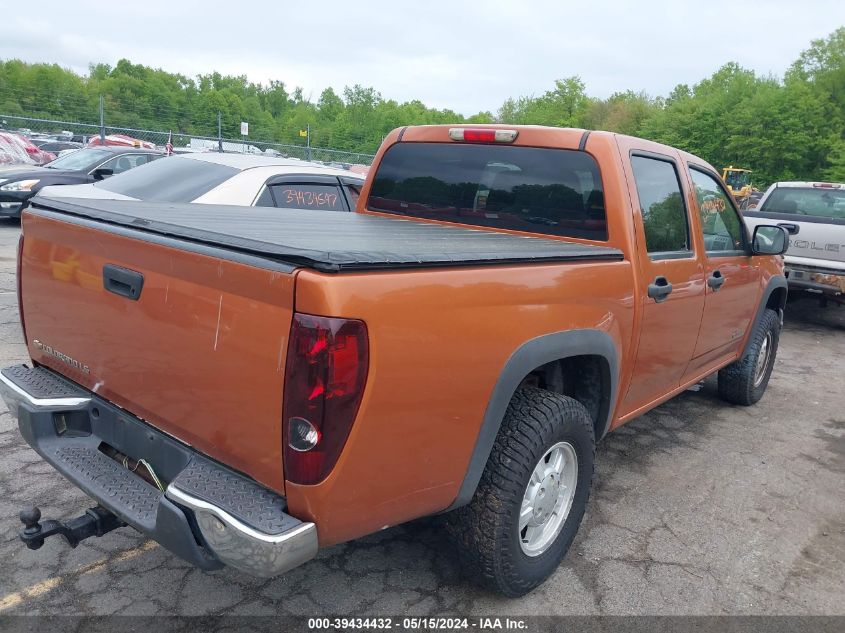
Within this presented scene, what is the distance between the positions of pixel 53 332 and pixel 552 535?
2.22m

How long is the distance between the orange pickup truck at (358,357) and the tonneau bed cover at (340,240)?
1 centimetres

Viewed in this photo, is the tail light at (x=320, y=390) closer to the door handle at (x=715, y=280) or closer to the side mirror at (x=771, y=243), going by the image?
the door handle at (x=715, y=280)

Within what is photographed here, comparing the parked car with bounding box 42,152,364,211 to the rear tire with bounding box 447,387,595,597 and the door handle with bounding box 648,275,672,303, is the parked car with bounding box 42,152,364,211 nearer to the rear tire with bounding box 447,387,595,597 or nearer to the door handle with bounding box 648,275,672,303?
the door handle with bounding box 648,275,672,303

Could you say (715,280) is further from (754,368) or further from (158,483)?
(158,483)

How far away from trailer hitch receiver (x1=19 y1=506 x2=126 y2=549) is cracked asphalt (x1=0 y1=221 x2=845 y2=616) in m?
0.40

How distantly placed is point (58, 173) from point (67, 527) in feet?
33.9

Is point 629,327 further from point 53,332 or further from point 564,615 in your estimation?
point 53,332

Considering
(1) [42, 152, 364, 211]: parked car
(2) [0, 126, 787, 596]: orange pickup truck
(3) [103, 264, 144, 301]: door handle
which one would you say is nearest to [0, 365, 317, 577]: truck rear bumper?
(2) [0, 126, 787, 596]: orange pickup truck

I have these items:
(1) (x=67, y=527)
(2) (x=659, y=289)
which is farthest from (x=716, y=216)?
(1) (x=67, y=527)

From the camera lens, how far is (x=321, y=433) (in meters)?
1.85

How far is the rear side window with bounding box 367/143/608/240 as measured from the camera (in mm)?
3330

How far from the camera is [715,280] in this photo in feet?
13.0

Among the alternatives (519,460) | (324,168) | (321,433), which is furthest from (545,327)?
(324,168)

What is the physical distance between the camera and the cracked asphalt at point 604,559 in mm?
2689
